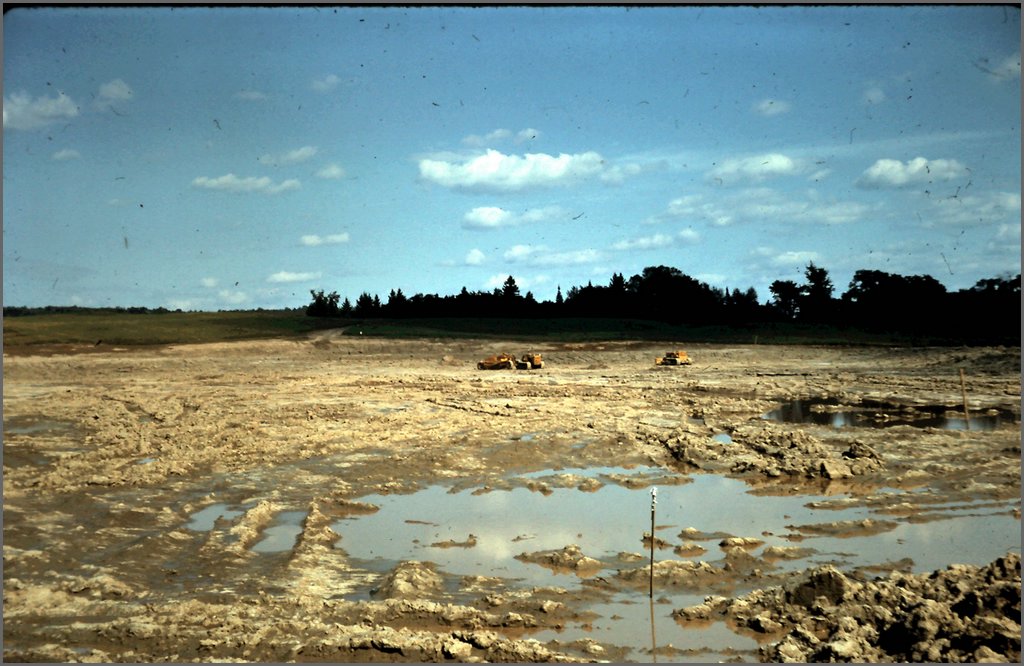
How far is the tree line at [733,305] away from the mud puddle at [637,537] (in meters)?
35.9

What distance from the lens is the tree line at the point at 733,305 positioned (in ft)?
152

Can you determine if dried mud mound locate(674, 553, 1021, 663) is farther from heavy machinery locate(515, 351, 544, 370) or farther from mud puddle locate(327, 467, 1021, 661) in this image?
heavy machinery locate(515, 351, 544, 370)

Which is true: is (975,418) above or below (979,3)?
below

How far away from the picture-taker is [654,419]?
19656mm

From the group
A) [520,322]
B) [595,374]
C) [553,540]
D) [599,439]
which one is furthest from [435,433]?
[520,322]

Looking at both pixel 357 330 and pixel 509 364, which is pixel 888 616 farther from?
pixel 357 330

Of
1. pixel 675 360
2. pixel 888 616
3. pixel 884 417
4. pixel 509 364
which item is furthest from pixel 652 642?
pixel 675 360

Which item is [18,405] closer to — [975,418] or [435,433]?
[435,433]

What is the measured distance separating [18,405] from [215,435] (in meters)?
7.18

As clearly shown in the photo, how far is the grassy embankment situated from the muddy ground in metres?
5.12

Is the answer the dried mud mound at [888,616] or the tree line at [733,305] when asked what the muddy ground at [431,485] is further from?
the tree line at [733,305]

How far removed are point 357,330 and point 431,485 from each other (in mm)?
34495

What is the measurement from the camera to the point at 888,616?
7.29m

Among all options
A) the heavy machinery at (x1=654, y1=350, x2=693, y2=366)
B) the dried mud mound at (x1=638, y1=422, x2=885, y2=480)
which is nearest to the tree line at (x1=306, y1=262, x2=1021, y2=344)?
the heavy machinery at (x1=654, y1=350, x2=693, y2=366)
